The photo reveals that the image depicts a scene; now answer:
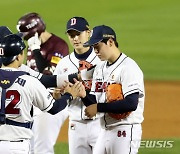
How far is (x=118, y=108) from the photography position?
606 cm

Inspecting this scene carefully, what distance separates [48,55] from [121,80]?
2.34 meters

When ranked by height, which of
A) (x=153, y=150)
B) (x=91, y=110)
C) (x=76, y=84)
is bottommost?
(x=153, y=150)

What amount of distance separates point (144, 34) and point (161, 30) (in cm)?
53

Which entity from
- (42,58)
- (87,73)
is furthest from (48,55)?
(87,73)

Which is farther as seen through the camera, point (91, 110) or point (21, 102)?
point (91, 110)

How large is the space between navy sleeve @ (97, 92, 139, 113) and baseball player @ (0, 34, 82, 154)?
1.81ft

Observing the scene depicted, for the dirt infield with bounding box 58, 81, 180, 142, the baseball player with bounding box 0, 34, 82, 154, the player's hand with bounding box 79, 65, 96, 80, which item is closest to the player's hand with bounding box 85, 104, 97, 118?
the baseball player with bounding box 0, 34, 82, 154

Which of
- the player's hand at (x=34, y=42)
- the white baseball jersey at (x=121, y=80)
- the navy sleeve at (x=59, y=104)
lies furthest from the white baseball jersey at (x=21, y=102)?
the player's hand at (x=34, y=42)

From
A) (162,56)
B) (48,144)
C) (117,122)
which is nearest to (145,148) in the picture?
(48,144)

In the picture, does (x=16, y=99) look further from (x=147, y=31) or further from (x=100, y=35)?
(x=147, y=31)

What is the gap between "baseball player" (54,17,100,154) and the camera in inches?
287

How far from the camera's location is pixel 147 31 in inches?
691

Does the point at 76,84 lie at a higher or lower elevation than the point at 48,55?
lower

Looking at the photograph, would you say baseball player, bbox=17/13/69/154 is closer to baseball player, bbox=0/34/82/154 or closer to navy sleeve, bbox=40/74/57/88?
navy sleeve, bbox=40/74/57/88
